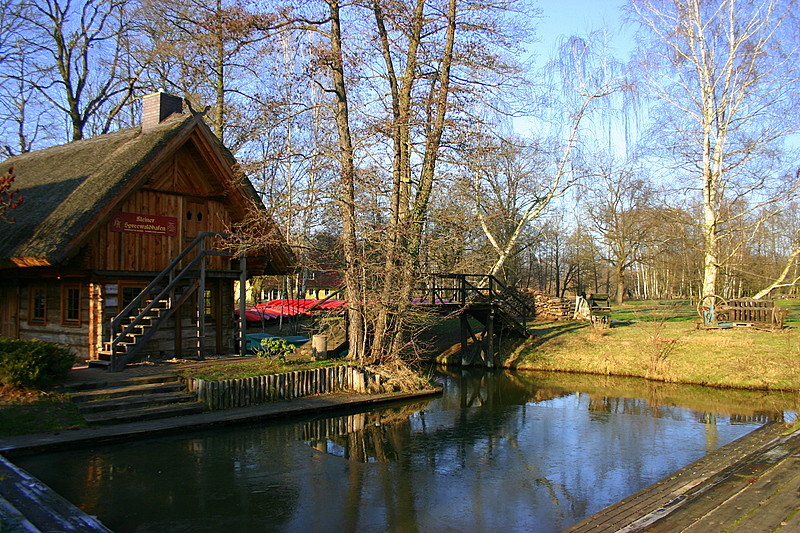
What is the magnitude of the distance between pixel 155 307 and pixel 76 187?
3.93m

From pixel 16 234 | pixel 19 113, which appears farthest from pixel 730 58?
pixel 19 113

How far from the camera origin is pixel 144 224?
677 inches

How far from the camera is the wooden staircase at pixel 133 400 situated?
12000 mm

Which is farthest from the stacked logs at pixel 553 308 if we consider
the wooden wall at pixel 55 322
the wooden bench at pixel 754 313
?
the wooden wall at pixel 55 322

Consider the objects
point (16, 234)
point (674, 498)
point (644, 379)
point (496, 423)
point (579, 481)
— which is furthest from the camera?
point (644, 379)

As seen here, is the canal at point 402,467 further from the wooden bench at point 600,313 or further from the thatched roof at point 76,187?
the wooden bench at point 600,313

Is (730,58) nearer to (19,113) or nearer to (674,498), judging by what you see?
(674,498)

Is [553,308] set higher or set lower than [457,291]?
lower

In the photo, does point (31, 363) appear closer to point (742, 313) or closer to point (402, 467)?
point (402, 467)

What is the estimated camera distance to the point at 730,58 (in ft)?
76.0

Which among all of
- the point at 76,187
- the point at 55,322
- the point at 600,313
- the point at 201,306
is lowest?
the point at 600,313

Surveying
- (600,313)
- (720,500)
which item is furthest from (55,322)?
(600,313)

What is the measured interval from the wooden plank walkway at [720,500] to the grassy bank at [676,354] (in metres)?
9.98

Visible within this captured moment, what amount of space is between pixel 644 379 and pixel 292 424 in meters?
13.2
